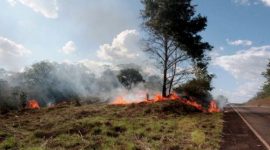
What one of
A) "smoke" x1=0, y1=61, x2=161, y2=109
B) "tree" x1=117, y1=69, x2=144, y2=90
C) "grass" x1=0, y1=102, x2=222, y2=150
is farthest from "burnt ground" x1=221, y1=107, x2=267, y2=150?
"tree" x1=117, y1=69, x2=144, y2=90

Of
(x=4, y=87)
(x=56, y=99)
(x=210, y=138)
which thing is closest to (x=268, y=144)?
(x=210, y=138)

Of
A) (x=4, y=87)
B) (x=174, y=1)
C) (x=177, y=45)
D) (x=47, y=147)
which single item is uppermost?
(x=174, y=1)

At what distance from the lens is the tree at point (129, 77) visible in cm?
8748

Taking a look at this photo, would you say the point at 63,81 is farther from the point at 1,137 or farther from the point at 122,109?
the point at 1,137

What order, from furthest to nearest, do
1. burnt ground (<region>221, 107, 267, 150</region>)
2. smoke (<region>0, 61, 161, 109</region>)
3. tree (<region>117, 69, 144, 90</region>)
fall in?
tree (<region>117, 69, 144, 90</region>)
smoke (<region>0, 61, 161, 109</region>)
burnt ground (<region>221, 107, 267, 150</region>)

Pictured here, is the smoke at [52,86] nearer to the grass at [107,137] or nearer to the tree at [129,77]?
the tree at [129,77]

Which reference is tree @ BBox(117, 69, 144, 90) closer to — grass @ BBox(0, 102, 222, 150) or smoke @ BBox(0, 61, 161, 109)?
smoke @ BBox(0, 61, 161, 109)

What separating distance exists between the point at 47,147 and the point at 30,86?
4638 cm

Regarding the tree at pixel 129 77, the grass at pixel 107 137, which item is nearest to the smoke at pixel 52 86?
the tree at pixel 129 77

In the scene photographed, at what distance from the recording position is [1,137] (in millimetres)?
13703

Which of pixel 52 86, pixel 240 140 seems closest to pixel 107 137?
pixel 240 140

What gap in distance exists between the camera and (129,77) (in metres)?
88.9

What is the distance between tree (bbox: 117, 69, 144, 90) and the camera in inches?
3444

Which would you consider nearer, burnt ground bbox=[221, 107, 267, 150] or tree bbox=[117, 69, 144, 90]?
burnt ground bbox=[221, 107, 267, 150]
